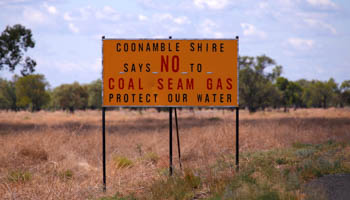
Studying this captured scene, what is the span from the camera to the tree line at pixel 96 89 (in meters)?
33.4

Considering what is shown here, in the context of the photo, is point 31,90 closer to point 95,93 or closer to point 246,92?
point 95,93

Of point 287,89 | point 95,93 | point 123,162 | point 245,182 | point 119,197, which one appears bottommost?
point 119,197

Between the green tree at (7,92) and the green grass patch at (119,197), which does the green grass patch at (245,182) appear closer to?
the green grass patch at (119,197)

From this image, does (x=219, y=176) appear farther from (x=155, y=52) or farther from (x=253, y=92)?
(x=253, y=92)

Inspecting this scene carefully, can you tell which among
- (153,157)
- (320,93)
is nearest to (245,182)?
(153,157)

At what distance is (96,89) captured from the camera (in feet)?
276

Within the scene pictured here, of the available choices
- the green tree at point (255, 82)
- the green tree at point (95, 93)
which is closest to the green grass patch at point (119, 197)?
the green tree at point (255, 82)

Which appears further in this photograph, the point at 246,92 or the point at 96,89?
the point at 96,89

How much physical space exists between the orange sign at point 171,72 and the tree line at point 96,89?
2511cm

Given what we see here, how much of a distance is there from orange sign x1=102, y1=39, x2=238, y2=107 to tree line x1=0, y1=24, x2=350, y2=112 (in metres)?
25.1

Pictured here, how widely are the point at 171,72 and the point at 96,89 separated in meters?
75.2

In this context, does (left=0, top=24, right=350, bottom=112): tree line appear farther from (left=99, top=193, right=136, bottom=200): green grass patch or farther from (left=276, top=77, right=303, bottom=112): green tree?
(left=99, top=193, right=136, bottom=200): green grass patch

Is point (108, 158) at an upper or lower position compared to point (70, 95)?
lower

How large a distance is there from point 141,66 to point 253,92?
43759mm
